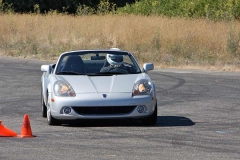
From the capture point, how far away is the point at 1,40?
32.2 m

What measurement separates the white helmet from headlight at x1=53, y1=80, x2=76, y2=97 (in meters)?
1.22

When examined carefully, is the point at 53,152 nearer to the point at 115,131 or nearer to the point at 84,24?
the point at 115,131

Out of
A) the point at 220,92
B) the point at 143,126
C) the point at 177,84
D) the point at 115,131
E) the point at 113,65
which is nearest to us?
the point at 115,131

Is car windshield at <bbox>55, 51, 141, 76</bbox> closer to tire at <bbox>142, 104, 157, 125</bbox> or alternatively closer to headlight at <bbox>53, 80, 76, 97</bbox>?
headlight at <bbox>53, 80, 76, 97</bbox>

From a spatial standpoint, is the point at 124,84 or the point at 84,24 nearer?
the point at 124,84

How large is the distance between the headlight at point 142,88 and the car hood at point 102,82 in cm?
7

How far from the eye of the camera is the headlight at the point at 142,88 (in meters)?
11.4

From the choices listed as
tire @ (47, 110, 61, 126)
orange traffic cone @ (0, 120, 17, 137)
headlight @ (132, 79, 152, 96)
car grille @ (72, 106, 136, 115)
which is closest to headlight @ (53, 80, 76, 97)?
car grille @ (72, 106, 136, 115)

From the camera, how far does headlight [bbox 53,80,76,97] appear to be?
1134cm

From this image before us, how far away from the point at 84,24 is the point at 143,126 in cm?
2189

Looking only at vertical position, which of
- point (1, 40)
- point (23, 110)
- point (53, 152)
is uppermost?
point (53, 152)

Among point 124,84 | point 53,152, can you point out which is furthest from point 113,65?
point 53,152

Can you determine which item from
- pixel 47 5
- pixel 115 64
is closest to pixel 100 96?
pixel 115 64

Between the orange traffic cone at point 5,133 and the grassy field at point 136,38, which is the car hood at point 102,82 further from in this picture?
the grassy field at point 136,38
